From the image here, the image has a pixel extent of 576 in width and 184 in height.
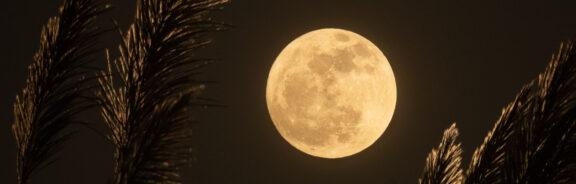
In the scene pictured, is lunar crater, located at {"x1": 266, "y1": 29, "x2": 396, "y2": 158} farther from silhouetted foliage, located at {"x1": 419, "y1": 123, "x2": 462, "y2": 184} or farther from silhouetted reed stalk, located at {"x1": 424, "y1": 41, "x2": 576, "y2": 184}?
silhouetted reed stalk, located at {"x1": 424, "y1": 41, "x2": 576, "y2": 184}

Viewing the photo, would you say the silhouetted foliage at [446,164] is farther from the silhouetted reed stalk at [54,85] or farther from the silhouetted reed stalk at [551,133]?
the silhouetted reed stalk at [54,85]

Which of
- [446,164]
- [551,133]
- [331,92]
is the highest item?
[331,92]

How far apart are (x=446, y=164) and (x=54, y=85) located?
9.58ft

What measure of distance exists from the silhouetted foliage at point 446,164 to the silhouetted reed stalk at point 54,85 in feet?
8.82

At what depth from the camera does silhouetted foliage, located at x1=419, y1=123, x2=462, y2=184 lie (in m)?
4.33

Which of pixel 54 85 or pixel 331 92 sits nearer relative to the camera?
pixel 54 85

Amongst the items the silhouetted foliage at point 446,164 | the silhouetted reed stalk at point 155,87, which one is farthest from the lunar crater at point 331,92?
the silhouetted reed stalk at point 155,87

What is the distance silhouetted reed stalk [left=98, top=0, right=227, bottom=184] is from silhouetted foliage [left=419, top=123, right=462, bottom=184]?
2118 mm

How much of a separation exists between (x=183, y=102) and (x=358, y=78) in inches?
365

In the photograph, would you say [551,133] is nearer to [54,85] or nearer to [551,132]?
[551,132]

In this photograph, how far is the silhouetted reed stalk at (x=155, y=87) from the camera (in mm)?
3066

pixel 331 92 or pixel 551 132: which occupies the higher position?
pixel 331 92

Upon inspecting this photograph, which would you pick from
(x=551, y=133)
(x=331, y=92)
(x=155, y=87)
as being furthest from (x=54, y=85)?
(x=331, y=92)

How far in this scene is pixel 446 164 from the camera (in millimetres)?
4355
